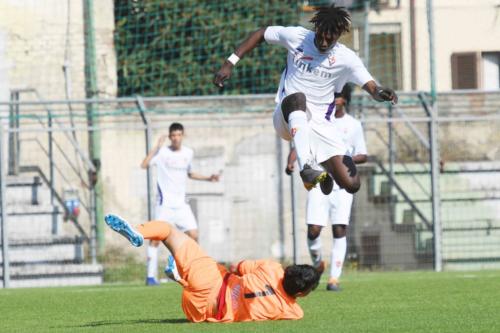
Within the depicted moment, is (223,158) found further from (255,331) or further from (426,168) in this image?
(255,331)

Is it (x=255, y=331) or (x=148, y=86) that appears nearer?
(x=255, y=331)

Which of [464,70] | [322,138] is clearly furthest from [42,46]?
[322,138]

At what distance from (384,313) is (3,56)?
1218 cm

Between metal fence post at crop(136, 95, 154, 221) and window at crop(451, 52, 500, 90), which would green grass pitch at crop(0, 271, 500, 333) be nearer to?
metal fence post at crop(136, 95, 154, 221)

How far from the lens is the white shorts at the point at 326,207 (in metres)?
14.6

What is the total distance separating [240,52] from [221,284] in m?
2.76

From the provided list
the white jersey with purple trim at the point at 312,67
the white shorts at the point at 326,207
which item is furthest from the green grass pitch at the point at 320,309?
the white jersey with purple trim at the point at 312,67

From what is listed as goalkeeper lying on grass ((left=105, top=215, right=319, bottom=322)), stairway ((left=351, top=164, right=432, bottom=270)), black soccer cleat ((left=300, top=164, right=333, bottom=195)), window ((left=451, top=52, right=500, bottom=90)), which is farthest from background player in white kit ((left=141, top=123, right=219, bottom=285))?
window ((left=451, top=52, right=500, bottom=90))

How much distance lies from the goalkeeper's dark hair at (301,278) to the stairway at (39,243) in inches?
374

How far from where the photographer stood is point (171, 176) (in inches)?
696

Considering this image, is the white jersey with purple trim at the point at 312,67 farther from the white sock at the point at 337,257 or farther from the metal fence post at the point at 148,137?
the metal fence post at the point at 148,137

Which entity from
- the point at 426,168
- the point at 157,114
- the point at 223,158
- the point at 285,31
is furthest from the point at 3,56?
the point at 285,31

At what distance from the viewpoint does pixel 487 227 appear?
20.5 meters

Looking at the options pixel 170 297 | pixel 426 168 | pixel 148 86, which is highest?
pixel 148 86
